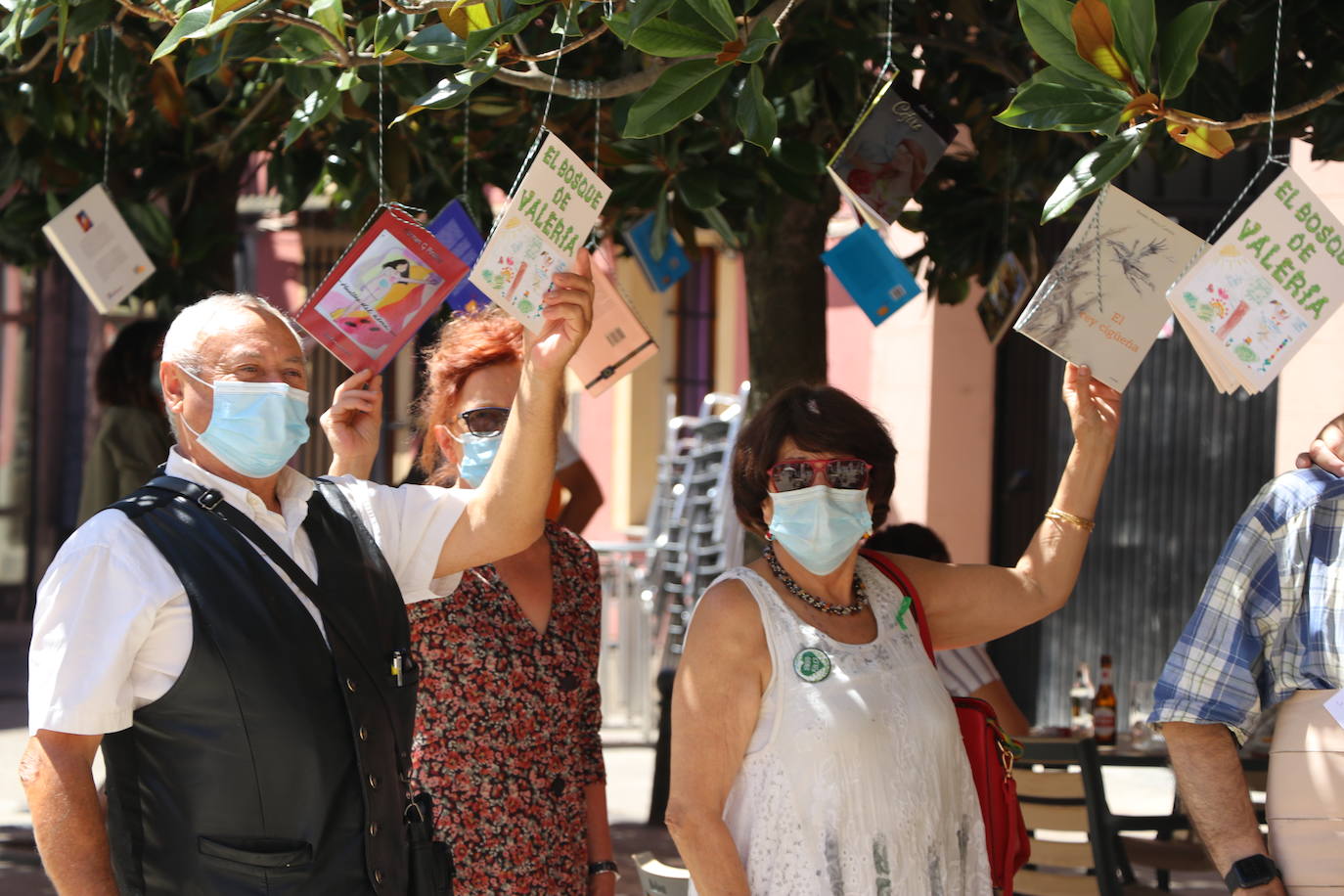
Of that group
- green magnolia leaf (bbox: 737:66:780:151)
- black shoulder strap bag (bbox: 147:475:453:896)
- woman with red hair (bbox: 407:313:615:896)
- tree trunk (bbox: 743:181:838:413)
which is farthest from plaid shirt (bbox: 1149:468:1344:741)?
tree trunk (bbox: 743:181:838:413)

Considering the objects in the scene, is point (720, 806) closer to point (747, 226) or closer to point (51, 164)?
point (747, 226)

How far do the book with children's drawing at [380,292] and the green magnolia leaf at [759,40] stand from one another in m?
1.10

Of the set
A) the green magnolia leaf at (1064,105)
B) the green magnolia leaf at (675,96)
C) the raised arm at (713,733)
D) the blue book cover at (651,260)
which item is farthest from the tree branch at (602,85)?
the blue book cover at (651,260)

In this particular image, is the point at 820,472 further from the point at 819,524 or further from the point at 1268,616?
the point at 1268,616

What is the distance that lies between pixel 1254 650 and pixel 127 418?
4.44m

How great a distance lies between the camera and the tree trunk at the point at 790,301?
4906 mm

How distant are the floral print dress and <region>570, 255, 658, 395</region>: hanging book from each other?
55 cm

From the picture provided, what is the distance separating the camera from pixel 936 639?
3.27 m

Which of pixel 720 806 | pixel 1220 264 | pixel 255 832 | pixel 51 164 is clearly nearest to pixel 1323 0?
pixel 1220 264

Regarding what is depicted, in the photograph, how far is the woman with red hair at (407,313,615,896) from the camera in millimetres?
3299

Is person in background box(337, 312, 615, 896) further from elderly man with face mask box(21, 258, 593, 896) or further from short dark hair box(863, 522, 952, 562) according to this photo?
short dark hair box(863, 522, 952, 562)

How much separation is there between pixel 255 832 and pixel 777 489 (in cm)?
112

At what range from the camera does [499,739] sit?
332 cm

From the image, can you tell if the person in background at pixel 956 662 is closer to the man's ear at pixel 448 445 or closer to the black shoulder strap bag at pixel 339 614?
the man's ear at pixel 448 445
